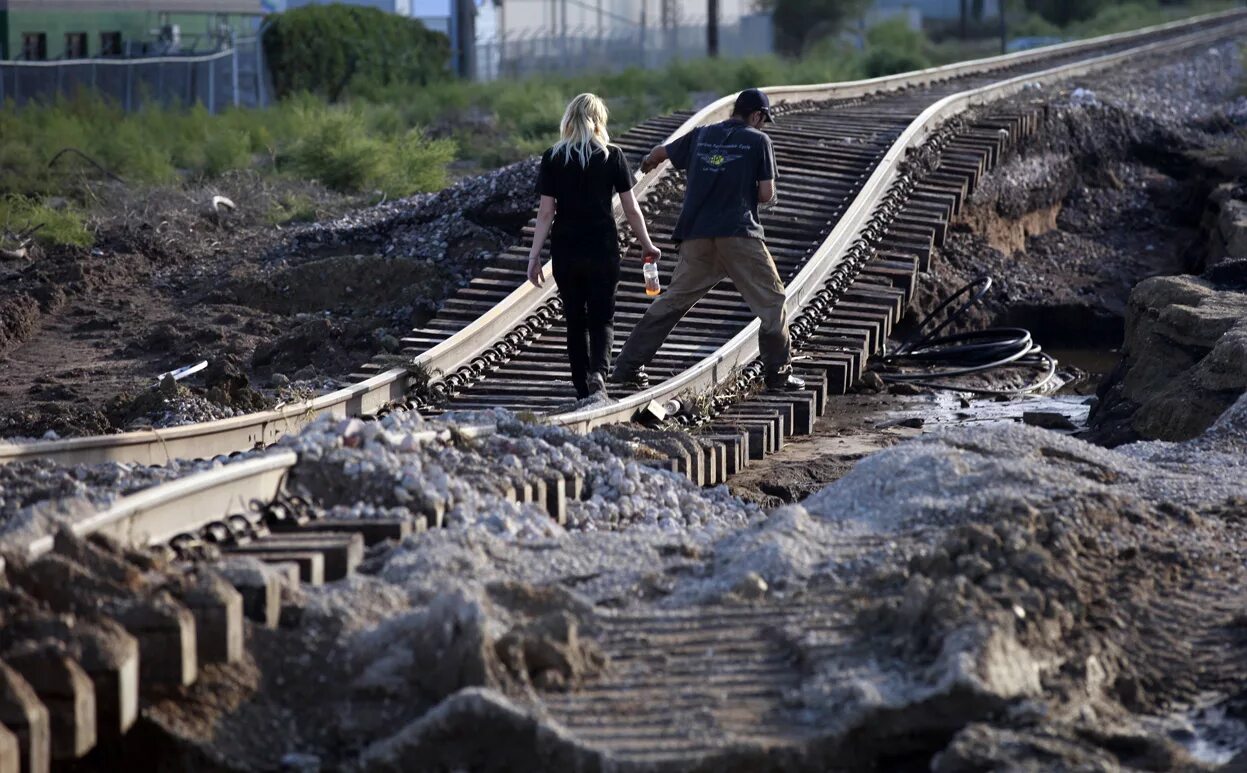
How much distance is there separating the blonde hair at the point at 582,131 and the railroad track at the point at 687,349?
4.90 ft

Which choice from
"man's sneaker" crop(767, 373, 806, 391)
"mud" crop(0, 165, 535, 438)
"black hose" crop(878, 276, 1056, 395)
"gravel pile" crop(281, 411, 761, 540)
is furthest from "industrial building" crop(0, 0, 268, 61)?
"gravel pile" crop(281, 411, 761, 540)

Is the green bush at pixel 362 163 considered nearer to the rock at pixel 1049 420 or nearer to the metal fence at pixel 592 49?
Result: the rock at pixel 1049 420

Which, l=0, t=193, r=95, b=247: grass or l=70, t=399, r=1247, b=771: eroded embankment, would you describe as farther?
l=0, t=193, r=95, b=247: grass

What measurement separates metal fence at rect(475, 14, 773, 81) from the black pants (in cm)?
3609

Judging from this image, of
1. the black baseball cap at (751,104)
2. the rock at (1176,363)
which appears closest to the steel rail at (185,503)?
the black baseball cap at (751,104)

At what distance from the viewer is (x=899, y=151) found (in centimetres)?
1855

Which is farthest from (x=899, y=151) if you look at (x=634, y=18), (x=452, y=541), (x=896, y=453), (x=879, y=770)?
(x=634, y=18)

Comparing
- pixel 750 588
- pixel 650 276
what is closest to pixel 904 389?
pixel 650 276

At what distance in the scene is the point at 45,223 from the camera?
66.5 ft

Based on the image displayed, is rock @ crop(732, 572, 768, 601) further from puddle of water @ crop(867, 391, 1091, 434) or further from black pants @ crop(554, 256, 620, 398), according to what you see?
puddle of water @ crop(867, 391, 1091, 434)

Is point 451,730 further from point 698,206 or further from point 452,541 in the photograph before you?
point 698,206

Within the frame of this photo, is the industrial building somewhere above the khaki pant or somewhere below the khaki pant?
above

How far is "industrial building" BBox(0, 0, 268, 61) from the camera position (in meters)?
33.2

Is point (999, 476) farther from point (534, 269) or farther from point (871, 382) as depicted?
point (871, 382)
